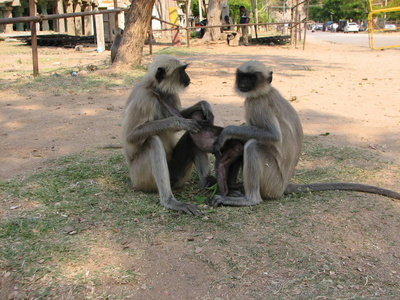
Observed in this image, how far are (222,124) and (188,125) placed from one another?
2775 millimetres

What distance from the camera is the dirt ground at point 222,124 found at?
267cm

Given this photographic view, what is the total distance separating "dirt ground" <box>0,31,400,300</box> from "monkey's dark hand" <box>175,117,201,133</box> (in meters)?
0.97

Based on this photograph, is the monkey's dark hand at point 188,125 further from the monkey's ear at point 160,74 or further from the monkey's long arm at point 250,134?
the monkey's ear at point 160,74

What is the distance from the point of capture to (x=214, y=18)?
2302cm

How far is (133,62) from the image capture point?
1088 centimetres

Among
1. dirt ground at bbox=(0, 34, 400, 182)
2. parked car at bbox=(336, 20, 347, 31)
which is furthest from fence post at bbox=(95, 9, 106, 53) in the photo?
parked car at bbox=(336, 20, 347, 31)

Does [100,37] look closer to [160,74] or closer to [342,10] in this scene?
[160,74]

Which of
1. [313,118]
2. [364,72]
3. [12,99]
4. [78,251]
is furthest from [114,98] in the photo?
[364,72]

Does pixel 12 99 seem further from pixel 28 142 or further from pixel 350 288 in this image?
pixel 350 288

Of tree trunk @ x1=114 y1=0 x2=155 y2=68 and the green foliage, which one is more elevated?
the green foliage

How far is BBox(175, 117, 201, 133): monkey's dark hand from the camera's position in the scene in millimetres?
3695

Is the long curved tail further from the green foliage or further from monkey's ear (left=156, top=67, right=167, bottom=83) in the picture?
the green foliage

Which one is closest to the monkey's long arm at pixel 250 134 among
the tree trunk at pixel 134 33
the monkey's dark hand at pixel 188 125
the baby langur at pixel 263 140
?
the baby langur at pixel 263 140

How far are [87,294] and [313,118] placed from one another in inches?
217
